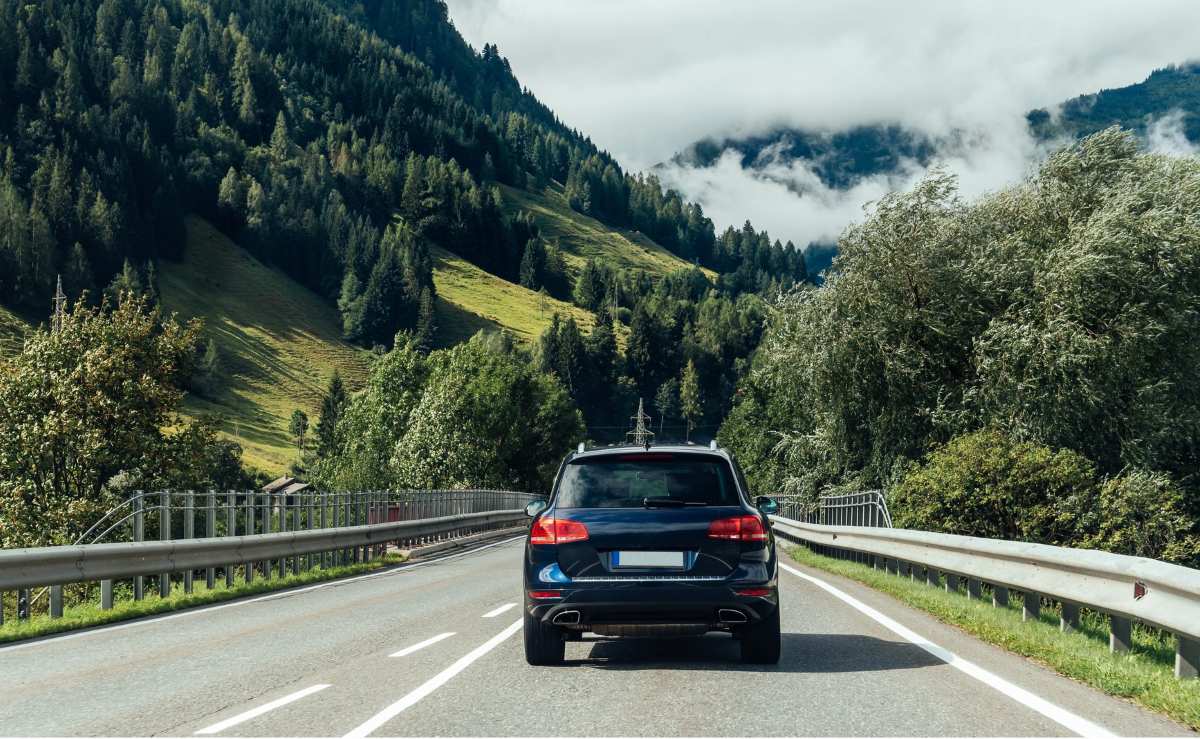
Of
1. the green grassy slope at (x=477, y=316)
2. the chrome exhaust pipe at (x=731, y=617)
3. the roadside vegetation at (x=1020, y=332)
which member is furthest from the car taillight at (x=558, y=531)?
the green grassy slope at (x=477, y=316)

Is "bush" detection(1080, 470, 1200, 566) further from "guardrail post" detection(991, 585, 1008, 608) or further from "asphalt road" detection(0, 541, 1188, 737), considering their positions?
"asphalt road" detection(0, 541, 1188, 737)

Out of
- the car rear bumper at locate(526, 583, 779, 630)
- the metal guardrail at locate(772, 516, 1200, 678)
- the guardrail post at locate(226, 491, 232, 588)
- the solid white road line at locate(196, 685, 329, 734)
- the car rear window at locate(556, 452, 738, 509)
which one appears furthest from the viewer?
the guardrail post at locate(226, 491, 232, 588)

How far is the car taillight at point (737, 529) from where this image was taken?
8281mm

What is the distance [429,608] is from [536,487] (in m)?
94.3

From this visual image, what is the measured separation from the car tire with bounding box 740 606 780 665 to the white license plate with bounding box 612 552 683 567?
26.8 inches

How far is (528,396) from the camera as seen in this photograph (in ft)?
339

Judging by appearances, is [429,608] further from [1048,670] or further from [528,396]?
[528,396]

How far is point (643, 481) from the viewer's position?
8.59 m

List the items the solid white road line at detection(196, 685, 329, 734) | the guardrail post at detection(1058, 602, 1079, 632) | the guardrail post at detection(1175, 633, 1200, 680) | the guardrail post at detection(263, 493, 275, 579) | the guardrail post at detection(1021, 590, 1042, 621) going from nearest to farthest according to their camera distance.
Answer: the solid white road line at detection(196, 685, 329, 734)
the guardrail post at detection(1175, 633, 1200, 680)
the guardrail post at detection(1058, 602, 1079, 632)
the guardrail post at detection(1021, 590, 1042, 621)
the guardrail post at detection(263, 493, 275, 579)

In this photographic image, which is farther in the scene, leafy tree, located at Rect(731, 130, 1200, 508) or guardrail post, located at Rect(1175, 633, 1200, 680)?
leafy tree, located at Rect(731, 130, 1200, 508)

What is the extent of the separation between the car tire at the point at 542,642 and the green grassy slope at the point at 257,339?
11343 cm

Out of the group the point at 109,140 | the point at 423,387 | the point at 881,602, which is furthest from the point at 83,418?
the point at 109,140

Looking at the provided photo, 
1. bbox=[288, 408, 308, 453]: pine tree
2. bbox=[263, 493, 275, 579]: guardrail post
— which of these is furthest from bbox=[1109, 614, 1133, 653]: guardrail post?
bbox=[288, 408, 308, 453]: pine tree

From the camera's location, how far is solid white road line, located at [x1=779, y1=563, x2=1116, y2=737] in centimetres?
626
